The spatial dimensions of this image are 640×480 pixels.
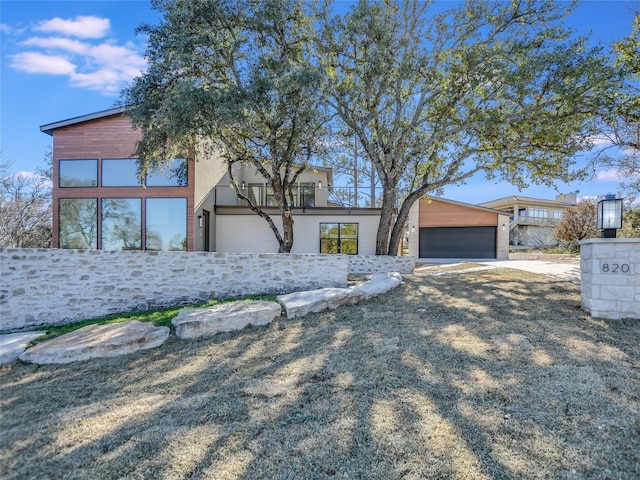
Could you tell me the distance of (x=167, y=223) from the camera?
39.2ft

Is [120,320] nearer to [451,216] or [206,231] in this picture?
[206,231]

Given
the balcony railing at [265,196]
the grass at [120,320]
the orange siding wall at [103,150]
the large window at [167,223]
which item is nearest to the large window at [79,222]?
the orange siding wall at [103,150]

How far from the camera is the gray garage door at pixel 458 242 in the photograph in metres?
19.8

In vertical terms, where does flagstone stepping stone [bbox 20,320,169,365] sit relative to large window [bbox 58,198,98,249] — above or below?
below

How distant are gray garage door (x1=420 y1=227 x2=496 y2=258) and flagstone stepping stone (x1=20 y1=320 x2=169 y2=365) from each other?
17.4 meters

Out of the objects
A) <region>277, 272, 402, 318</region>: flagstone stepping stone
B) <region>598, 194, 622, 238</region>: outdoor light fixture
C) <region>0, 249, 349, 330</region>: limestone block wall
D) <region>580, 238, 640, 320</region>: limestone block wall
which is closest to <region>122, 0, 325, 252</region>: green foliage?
<region>0, 249, 349, 330</region>: limestone block wall

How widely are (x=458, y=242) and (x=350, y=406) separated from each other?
18.9 meters

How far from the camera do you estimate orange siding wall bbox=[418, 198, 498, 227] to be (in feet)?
64.8

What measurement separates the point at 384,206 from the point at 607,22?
775cm

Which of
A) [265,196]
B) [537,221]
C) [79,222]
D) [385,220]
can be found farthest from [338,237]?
[537,221]

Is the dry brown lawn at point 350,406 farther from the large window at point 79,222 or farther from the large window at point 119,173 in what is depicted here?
the large window at point 119,173

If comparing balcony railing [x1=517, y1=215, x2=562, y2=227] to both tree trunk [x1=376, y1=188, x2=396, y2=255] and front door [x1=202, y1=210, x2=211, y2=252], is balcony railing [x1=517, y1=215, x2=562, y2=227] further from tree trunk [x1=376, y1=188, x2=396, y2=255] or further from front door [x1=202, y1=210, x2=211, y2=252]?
front door [x1=202, y1=210, x2=211, y2=252]

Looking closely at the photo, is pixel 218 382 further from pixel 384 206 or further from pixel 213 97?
pixel 384 206

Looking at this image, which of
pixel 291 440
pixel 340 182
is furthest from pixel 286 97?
pixel 340 182
